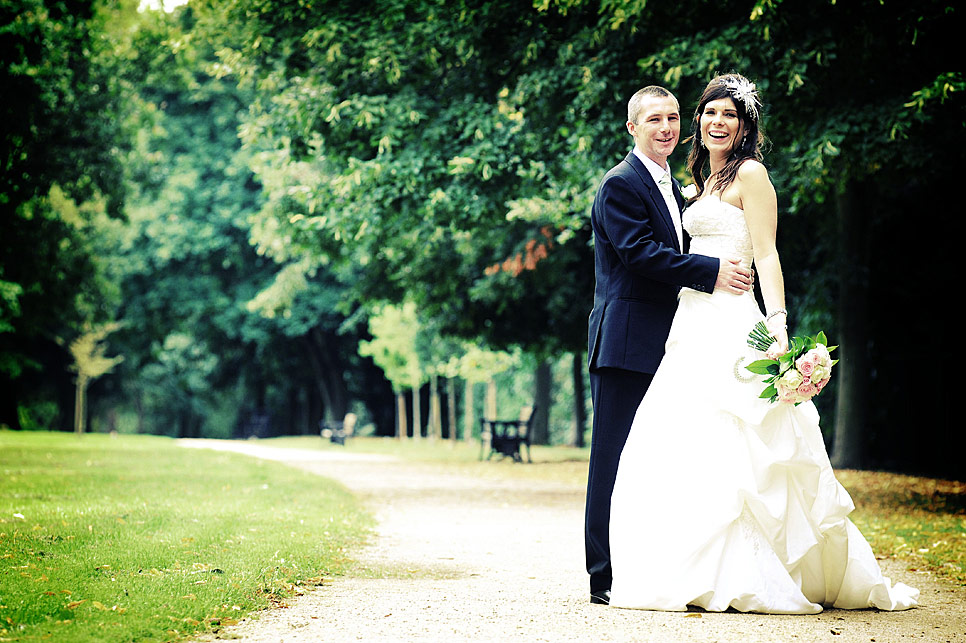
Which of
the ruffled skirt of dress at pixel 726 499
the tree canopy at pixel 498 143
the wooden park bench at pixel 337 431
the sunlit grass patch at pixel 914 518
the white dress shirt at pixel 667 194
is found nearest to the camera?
the ruffled skirt of dress at pixel 726 499

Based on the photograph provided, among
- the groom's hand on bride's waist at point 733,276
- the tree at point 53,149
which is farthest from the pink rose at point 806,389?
the tree at point 53,149

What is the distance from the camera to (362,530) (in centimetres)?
829

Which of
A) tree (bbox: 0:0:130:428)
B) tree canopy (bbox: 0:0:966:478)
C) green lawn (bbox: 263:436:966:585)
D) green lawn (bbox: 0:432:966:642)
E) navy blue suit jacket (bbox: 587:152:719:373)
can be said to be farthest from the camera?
tree (bbox: 0:0:130:428)

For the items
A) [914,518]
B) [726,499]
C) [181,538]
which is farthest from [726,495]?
[914,518]

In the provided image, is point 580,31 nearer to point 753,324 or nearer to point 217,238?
point 753,324

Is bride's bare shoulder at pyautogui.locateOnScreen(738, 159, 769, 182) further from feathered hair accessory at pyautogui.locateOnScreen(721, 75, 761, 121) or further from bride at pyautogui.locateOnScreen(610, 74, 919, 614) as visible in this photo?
feathered hair accessory at pyautogui.locateOnScreen(721, 75, 761, 121)

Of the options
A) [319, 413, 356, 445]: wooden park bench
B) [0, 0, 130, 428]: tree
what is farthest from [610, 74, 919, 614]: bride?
[319, 413, 356, 445]: wooden park bench

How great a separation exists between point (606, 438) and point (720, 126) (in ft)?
5.56

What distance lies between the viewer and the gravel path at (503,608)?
421cm

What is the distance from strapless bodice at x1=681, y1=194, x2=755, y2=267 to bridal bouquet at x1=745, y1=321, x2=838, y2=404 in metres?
0.56

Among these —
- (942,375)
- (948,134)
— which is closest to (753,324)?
(948,134)

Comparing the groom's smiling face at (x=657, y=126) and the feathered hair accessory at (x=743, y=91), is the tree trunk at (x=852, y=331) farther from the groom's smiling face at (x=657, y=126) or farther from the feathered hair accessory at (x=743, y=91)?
the groom's smiling face at (x=657, y=126)

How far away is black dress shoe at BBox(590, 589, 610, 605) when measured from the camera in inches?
194

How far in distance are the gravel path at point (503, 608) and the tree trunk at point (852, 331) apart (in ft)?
28.5
